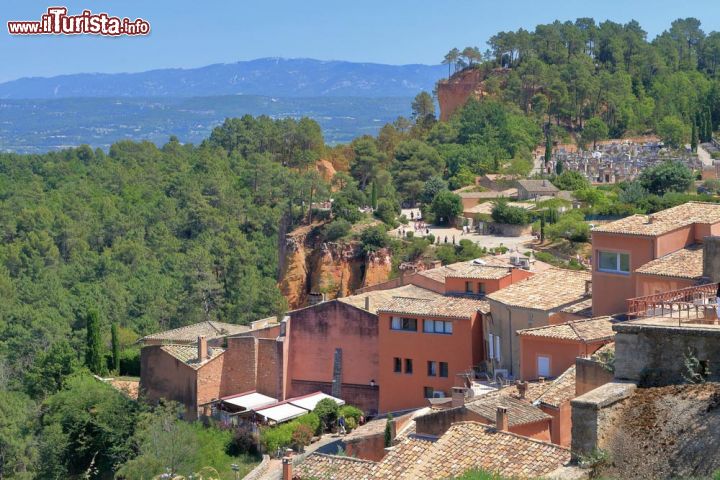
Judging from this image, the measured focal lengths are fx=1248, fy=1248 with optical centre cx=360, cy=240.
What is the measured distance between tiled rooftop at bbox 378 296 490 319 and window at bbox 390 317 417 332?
0.21 metres

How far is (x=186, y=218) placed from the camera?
245 ft

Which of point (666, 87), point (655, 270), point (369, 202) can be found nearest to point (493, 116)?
point (666, 87)

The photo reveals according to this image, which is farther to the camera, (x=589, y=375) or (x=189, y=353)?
(x=189, y=353)

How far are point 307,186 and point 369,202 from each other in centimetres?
340

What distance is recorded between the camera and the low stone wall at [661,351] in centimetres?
1521

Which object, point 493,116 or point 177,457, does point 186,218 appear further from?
point 177,457

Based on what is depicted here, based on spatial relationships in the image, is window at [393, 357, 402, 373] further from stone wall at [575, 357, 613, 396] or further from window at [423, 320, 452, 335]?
stone wall at [575, 357, 613, 396]

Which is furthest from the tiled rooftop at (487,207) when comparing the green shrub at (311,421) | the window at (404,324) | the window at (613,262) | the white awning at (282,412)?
the window at (613,262)

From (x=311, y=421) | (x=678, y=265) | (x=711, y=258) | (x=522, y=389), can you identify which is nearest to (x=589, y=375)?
(x=522, y=389)

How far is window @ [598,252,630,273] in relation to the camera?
81.0 feet

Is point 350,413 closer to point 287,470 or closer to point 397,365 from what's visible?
point 397,365

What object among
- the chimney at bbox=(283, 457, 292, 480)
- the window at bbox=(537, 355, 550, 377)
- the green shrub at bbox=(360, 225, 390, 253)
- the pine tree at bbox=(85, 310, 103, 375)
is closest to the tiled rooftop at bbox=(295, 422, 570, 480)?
the chimney at bbox=(283, 457, 292, 480)

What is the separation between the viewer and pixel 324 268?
184 ft

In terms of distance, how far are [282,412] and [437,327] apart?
188 inches
